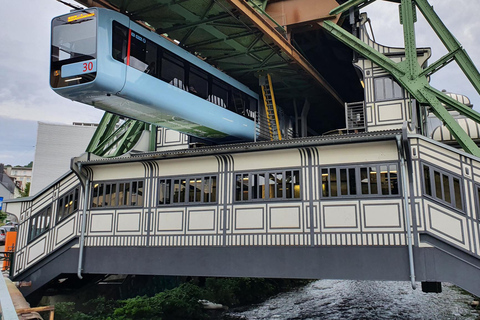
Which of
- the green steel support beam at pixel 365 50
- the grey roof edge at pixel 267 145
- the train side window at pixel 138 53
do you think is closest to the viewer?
the grey roof edge at pixel 267 145

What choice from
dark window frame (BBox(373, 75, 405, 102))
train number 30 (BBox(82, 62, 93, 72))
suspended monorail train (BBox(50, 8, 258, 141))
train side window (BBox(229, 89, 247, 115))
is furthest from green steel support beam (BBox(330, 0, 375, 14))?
train number 30 (BBox(82, 62, 93, 72))

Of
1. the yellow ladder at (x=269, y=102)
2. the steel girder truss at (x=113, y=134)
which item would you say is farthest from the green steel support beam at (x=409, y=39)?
the steel girder truss at (x=113, y=134)

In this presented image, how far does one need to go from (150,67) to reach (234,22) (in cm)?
351

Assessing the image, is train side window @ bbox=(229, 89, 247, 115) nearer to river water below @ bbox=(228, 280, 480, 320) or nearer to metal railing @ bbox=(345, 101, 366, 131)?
metal railing @ bbox=(345, 101, 366, 131)

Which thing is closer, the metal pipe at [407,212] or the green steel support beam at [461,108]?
the metal pipe at [407,212]

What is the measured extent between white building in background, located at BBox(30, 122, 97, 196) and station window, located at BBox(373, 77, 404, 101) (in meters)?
25.8

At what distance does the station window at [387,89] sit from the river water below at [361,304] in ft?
31.7

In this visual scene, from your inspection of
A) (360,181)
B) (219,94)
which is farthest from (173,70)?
(360,181)

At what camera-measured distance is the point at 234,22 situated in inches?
534

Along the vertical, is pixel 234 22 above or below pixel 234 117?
above

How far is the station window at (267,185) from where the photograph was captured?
10805 millimetres

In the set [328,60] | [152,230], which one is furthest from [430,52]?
[152,230]

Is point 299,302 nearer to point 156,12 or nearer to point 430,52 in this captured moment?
point 430,52

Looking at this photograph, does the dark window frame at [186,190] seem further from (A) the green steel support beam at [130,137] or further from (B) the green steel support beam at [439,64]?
(B) the green steel support beam at [439,64]
